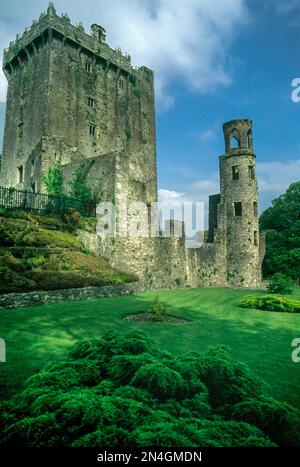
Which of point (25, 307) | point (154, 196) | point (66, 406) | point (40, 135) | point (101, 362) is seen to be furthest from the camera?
point (154, 196)

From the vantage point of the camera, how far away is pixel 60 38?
3200cm

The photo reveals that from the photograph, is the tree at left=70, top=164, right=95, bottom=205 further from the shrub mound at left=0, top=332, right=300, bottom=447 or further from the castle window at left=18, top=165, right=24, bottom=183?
the shrub mound at left=0, top=332, right=300, bottom=447

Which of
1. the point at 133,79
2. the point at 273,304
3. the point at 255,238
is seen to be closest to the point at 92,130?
the point at 133,79

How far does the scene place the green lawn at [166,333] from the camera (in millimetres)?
6418

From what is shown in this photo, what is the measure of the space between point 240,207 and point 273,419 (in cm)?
3011

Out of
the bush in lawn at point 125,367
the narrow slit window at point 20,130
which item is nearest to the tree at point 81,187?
the narrow slit window at point 20,130

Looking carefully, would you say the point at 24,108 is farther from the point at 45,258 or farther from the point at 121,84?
the point at 45,258

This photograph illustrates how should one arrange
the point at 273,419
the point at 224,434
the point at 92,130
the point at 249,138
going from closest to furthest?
the point at 224,434
the point at 273,419
the point at 249,138
the point at 92,130

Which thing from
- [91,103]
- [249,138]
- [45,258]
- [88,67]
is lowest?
[45,258]

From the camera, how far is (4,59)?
121 feet

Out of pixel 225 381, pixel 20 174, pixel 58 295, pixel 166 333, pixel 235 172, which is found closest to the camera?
pixel 225 381

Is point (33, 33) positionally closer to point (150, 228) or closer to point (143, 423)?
point (150, 228)

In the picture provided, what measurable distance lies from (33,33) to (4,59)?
6443mm
